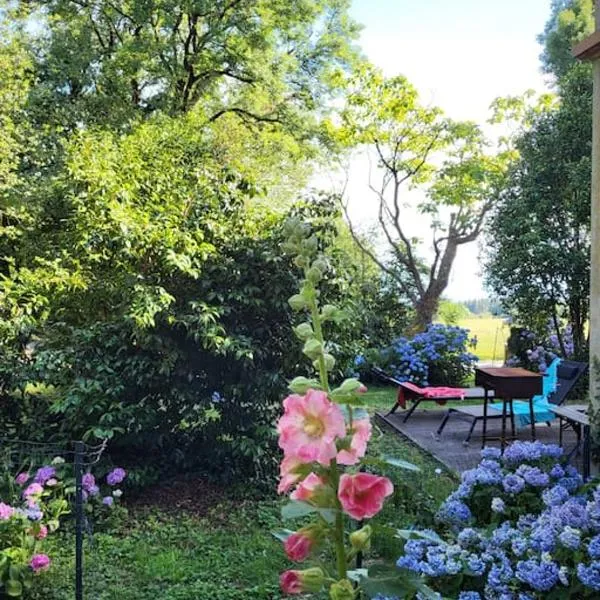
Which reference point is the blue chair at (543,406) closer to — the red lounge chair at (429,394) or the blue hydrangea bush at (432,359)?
the red lounge chair at (429,394)

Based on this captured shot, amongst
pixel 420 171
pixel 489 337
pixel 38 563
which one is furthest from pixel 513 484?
pixel 420 171

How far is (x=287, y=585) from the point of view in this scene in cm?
85

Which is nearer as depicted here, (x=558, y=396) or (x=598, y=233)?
(x=598, y=233)

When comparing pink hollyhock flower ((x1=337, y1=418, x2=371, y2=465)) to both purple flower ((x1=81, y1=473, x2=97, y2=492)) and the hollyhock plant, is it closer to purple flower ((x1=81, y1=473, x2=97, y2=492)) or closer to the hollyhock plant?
the hollyhock plant

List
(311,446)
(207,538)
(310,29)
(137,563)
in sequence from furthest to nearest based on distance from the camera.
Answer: (310,29), (207,538), (137,563), (311,446)

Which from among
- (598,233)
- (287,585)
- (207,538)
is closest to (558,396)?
(598,233)

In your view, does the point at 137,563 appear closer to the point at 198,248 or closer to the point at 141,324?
the point at 141,324

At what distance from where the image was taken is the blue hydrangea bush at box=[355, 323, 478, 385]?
8797mm

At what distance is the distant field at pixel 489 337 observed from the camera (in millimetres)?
11133

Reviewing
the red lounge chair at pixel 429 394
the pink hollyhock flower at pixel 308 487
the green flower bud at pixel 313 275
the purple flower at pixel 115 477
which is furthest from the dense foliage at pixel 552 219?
the pink hollyhock flower at pixel 308 487

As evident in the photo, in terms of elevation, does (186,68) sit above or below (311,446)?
above

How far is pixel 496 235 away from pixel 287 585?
8535 millimetres

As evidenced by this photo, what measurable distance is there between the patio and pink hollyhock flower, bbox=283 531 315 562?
4095 mm

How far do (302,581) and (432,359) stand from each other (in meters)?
8.37
